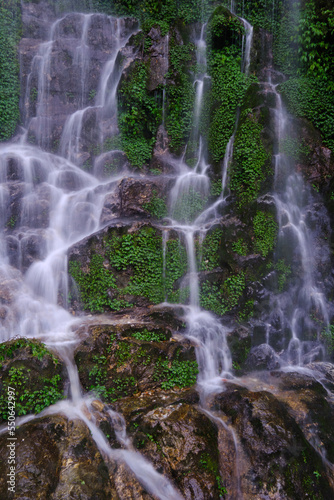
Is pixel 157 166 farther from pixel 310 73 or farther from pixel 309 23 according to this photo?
pixel 309 23

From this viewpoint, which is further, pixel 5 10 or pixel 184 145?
pixel 5 10

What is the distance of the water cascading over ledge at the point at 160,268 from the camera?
581 centimetres

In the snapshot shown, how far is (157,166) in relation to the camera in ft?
41.1

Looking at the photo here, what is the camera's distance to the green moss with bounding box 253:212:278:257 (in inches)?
362

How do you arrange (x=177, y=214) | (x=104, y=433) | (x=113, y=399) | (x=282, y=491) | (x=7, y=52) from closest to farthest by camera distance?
(x=282, y=491) < (x=104, y=433) < (x=113, y=399) < (x=177, y=214) < (x=7, y=52)

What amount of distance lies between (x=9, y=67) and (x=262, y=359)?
15762 mm

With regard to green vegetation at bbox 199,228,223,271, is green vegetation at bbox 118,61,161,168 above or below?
above

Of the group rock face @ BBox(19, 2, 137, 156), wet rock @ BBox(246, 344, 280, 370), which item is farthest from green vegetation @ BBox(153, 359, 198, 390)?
rock face @ BBox(19, 2, 137, 156)

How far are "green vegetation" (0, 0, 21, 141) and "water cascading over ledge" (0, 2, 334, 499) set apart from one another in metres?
0.52

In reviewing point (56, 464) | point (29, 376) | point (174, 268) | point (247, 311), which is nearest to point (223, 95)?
point (174, 268)

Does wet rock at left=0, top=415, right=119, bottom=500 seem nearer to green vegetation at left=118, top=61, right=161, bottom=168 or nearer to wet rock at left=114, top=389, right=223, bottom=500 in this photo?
wet rock at left=114, top=389, right=223, bottom=500

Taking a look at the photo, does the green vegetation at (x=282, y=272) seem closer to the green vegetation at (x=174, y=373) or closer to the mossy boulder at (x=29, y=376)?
the green vegetation at (x=174, y=373)

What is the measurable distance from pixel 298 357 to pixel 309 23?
12001mm

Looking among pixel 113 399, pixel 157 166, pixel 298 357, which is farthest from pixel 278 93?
pixel 113 399
